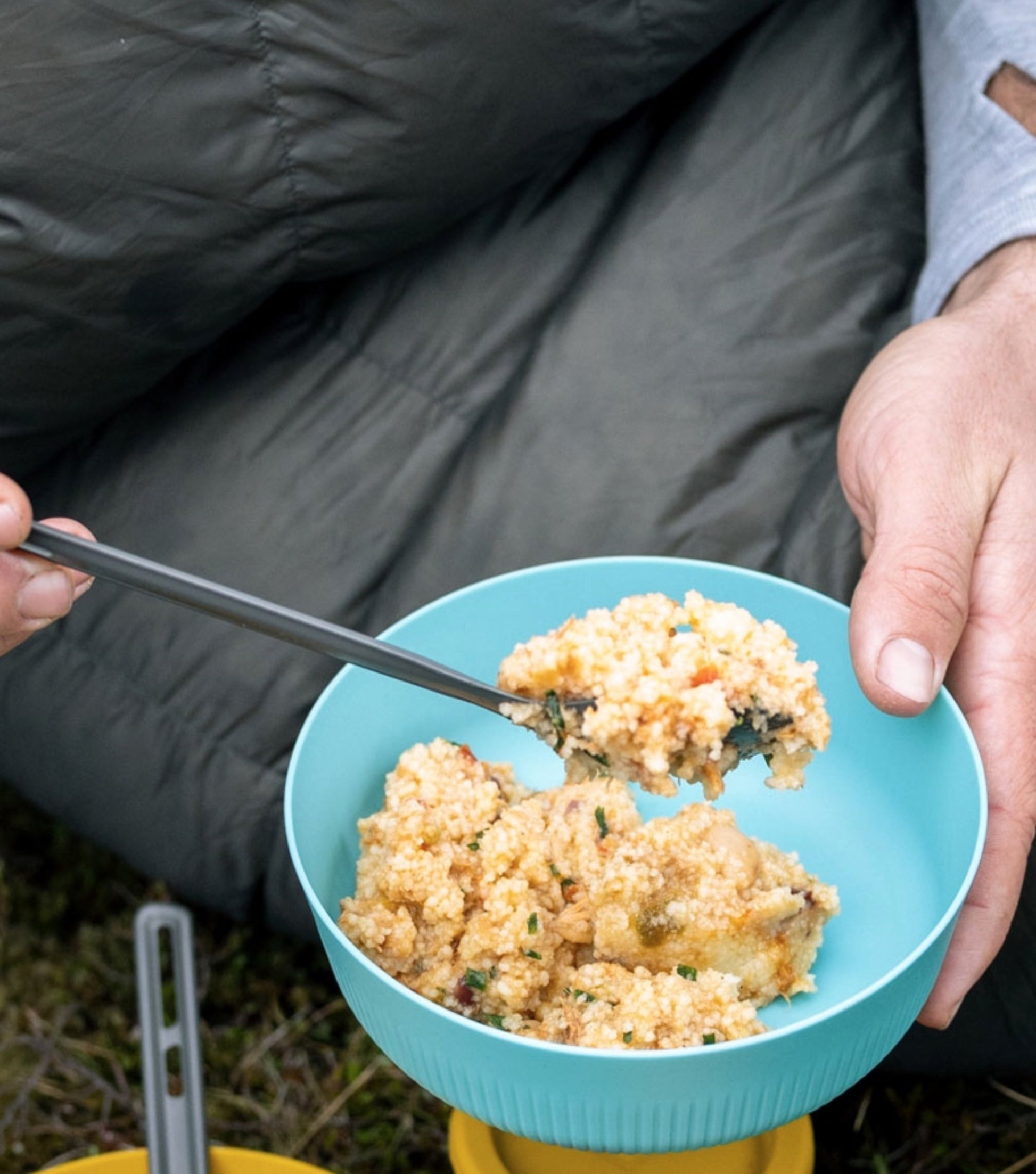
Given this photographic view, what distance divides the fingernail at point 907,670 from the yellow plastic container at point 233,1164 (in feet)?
2.66

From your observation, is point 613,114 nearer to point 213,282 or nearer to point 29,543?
point 213,282

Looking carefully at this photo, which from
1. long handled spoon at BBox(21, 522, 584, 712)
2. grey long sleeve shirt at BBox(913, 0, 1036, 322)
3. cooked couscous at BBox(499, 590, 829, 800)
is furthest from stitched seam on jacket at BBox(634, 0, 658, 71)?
long handled spoon at BBox(21, 522, 584, 712)

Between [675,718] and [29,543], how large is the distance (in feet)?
1.80

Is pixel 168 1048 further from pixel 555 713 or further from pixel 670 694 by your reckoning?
pixel 670 694

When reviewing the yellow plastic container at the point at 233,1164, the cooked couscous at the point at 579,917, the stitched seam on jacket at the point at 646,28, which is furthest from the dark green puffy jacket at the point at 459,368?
the cooked couscous at the point at 579,917

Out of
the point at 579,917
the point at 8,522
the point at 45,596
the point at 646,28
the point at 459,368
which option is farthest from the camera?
the point at 459,368

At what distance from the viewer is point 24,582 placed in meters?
1.07

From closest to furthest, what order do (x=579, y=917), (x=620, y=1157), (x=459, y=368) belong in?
(x=579, y=917), (x=620, y=1157), (x=459, y=368)

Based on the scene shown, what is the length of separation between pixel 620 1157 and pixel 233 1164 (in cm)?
42

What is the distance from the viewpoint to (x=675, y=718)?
107 centimetres

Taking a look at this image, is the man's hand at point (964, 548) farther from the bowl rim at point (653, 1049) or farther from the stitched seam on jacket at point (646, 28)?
the stitched seam on jacket at point (646, 28)

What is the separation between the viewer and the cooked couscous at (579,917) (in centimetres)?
112

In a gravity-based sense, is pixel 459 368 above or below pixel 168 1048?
above

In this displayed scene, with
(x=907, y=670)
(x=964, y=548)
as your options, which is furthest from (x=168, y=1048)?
(x=964, y=548)
